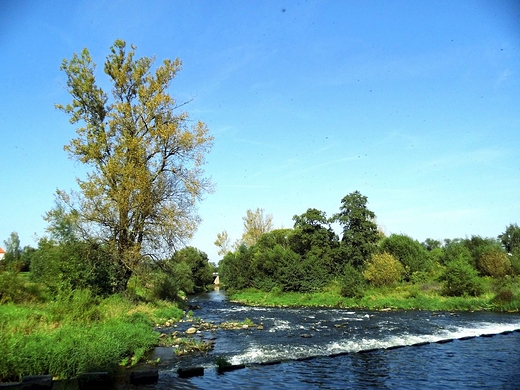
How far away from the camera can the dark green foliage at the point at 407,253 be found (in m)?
44.0

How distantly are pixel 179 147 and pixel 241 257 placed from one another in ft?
119

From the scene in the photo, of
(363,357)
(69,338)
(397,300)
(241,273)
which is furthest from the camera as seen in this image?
(241,273)

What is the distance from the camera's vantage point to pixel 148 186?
78.7 ft

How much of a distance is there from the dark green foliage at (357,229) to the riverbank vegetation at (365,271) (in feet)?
0.41

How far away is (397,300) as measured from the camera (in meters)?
34.2

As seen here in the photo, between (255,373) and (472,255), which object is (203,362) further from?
(472,255)

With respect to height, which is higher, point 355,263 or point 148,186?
point 148,186

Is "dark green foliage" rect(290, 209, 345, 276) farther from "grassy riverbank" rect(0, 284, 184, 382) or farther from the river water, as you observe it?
"grassy riverbank" rect(0, 284, 184, 382)

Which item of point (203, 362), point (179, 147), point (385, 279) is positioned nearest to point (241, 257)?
point (385, 279)

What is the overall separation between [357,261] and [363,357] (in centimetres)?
3426

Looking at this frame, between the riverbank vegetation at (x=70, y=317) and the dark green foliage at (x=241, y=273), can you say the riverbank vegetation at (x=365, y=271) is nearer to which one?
the dark green foliage at (x=241, y=273)

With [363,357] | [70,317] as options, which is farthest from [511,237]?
[70,317]

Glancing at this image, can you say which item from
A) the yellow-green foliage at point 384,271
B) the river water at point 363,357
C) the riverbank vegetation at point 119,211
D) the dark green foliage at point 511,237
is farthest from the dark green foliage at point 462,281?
the dark green foliage at point 511,237

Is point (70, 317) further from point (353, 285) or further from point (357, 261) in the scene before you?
point (357, 261)
